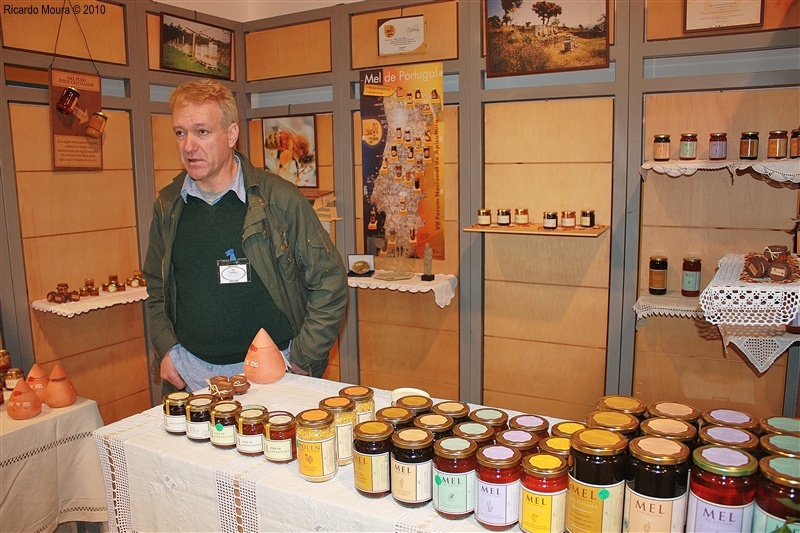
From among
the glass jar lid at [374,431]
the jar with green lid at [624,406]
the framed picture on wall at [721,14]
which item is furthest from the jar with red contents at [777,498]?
the framed picture on wall at [721,14]

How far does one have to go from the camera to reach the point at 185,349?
2.34 m

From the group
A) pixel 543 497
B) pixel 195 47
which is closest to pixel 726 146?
pixel 543 497

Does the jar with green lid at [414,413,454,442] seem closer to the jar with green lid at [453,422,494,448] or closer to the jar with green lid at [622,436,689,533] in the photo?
the jar with green lid at [453,422,494,448]

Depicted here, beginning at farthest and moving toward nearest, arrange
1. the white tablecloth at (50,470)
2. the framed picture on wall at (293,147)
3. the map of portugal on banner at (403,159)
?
the framed picture on wall at (293,147), the map of portugal on banner at (403,159), the white tablecloth at (50,470)

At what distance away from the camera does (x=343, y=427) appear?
1.48 m

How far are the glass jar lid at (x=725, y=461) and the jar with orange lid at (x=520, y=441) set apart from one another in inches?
12.3

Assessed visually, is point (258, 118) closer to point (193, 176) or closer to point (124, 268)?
point (124, 268)

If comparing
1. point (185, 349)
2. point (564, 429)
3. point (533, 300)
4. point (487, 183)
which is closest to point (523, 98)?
point (487, 183)

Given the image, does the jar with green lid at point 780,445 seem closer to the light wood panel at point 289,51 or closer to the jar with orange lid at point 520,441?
the jar with orange lid at point 520,441

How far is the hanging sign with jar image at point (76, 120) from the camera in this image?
10.9 ft

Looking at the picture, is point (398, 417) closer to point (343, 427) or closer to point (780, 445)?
point (343, 427)

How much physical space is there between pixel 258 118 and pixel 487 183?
6.16 feet

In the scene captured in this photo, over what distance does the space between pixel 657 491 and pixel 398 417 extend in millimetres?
569

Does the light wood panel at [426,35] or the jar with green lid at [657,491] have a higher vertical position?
the light wood panel at [426,35]
